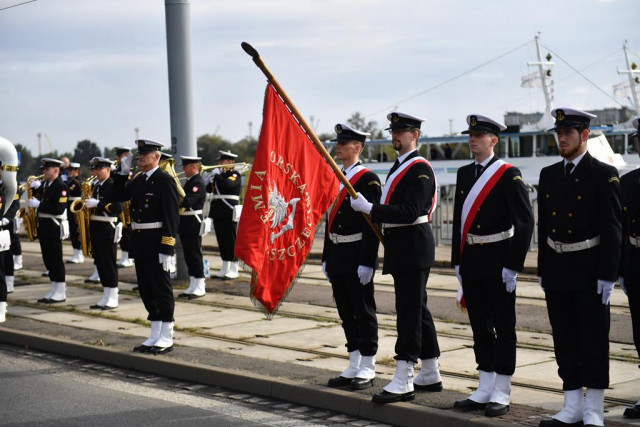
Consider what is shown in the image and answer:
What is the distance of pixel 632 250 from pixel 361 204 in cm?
193

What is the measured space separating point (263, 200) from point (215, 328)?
3637 mm

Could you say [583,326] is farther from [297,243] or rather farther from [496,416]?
[297,243]

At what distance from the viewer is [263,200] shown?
7910mm

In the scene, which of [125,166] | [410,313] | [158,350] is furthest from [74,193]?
[410,313]

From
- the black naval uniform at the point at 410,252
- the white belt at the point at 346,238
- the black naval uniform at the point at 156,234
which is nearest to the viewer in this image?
the black naval uniform at the point at 410,252

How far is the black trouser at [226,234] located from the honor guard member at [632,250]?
31.1ft

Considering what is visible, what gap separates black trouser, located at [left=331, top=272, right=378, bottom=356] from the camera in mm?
7797

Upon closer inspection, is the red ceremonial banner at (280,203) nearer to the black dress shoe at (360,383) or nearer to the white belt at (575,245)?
the black dress shoe at (360,383)

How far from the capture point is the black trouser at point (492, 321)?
22.2 ft

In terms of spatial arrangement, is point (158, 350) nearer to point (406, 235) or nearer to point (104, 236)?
point (406, 235)

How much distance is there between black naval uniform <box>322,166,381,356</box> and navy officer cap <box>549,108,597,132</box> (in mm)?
1794

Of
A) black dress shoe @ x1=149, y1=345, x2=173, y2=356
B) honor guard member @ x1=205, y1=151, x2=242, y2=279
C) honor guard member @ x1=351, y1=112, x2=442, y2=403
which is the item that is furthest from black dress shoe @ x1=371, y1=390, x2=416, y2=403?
honor guard member @ x1=205, y1=151, x2=242, y2=279

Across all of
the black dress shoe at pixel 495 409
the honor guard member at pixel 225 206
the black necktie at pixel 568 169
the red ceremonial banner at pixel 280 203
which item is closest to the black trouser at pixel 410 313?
the black dress shoe at pixel 495 409

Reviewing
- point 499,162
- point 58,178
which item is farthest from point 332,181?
point 58,178
